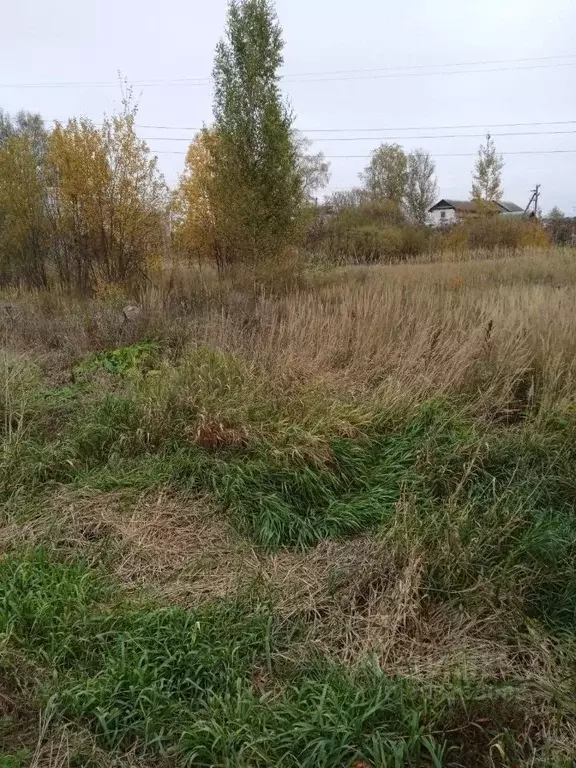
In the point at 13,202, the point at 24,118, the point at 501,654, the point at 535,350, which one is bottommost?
the point at 501,654

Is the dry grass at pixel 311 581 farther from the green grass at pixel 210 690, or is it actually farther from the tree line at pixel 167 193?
the tree line at pixel 167 193

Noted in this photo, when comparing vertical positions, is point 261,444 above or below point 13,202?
below

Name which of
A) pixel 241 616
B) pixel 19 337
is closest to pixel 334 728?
pixel 241 616

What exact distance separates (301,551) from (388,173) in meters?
42.2

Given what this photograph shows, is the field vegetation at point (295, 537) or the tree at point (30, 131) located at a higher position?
the tree at point (30, 131)

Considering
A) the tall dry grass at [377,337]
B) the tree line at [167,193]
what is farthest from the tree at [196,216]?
the tall dry grass at [377,337]

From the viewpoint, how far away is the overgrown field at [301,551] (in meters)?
1.93

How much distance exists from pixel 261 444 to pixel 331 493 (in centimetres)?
62

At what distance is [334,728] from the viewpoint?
1.85 meters

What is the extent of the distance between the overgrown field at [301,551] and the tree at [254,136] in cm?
500

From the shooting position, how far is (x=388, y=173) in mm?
40906

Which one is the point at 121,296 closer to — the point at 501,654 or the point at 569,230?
the point at 501,654

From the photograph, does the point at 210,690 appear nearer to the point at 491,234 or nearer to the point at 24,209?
the point at 24,209

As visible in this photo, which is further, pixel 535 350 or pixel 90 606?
pixel 535 350
